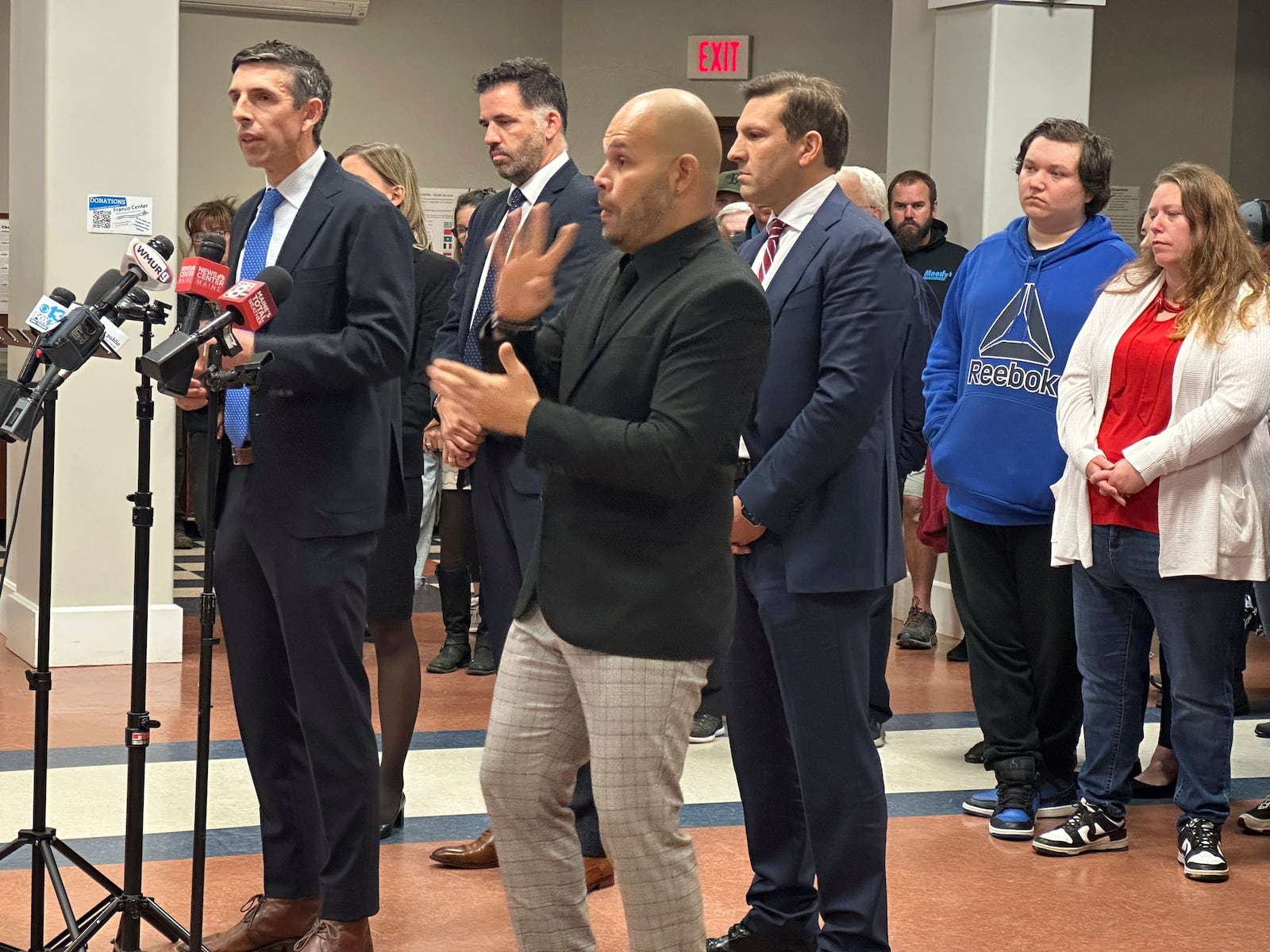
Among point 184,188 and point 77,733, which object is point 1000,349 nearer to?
point 77,733

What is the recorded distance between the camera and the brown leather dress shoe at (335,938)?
116 inches

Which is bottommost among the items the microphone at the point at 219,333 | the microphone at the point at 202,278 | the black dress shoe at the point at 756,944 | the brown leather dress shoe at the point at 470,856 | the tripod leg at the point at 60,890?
the brown leather dress shoe at the point at 470,856

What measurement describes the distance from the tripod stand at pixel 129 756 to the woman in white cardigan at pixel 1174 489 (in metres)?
2.19

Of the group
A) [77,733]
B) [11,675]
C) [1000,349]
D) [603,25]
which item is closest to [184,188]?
[603,25]

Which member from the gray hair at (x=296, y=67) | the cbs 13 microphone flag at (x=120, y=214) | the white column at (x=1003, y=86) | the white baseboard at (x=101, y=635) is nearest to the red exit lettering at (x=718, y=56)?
the white column at (x=1003, y=86)

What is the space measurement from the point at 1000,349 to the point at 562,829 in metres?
2.26

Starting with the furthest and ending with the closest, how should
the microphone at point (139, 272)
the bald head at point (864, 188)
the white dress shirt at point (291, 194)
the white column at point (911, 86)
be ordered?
the white column at point (911, 86) < the bald head at point (864, 188) < the white dress shirt at point (291, 194) < the microphone at point (139, 272)

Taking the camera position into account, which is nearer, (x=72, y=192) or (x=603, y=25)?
(x=72, y=192)

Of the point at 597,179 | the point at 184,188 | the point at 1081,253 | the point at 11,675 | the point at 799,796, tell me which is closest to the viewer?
the point at 597,179

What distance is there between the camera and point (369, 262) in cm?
296

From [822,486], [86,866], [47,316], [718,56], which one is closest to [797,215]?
[822,486]

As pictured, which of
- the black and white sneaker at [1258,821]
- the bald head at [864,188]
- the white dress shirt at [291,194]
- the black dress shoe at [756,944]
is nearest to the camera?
the white dress shirt at [291,194]

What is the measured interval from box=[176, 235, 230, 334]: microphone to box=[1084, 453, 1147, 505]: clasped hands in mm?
2166

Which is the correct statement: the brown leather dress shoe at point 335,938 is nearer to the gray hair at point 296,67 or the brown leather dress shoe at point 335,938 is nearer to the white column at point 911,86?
the gray hair at point 296,67
